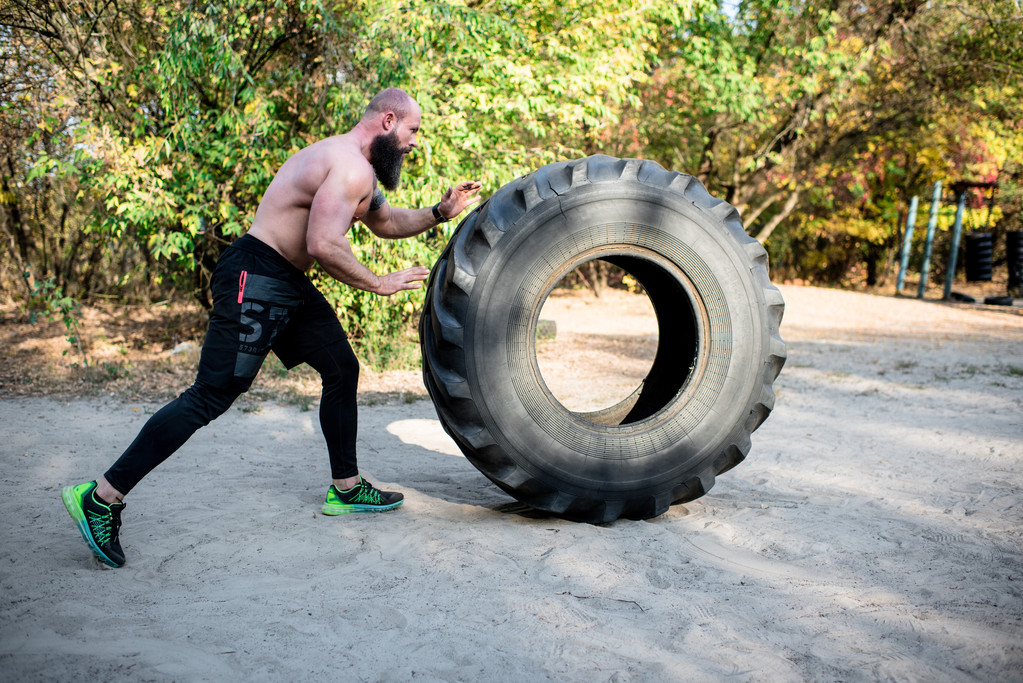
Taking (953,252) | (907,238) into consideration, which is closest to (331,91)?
(953,252)

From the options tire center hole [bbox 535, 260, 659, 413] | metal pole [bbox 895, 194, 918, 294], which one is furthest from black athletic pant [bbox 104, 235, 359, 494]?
metal pole [bbox 895, 194, 918, 294]

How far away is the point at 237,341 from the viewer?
340 centimetres

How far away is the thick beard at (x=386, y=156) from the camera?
3660 mm

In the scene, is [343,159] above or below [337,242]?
above

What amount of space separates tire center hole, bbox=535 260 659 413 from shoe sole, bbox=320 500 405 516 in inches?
53.7

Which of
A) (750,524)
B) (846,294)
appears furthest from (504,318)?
(846,294)

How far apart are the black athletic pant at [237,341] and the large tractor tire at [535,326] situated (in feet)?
1.99

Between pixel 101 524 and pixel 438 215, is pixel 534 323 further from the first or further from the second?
pixel 101 524

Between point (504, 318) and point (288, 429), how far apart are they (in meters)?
2.90

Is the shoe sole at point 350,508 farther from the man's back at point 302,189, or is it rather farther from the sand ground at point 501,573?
the man's back at point 302,189

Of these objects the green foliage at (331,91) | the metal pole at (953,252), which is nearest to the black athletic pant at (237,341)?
the green foliage at (331,91)

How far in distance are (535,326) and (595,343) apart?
7.07 meters

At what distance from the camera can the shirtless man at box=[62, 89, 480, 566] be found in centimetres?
328

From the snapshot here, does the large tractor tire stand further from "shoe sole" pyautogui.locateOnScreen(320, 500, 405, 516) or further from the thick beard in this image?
"shoe sole" pyautogui.locateOnScreen(320, 500, 405, 516)
